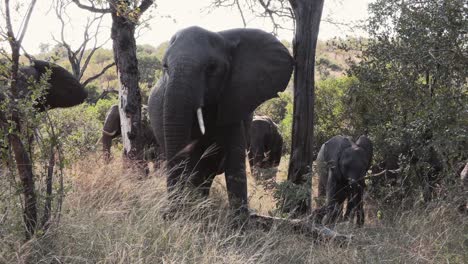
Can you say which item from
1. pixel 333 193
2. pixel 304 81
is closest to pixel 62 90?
pixel 304 81

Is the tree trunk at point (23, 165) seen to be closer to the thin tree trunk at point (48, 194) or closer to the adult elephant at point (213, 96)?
the thin tree trunk at point (48, 194)

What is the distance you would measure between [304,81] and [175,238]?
3257 millimetres

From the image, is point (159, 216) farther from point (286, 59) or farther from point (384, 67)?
point (384, 67)

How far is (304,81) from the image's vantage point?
732 cm

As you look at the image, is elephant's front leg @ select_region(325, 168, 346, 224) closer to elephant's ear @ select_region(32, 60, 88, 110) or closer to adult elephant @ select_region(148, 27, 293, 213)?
adult elephant @ select_region(148, 27, 293, 213)

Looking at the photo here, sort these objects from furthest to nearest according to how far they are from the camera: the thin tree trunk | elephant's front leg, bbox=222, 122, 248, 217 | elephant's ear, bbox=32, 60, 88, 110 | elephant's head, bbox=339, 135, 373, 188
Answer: elephant's ear, bbox=32, 60, 88, 110 < elephant's head, bbox=339, 135, 373, 188 < elephant's front leg, bbox=222, 122, 248, 217 < the thin tree trunk

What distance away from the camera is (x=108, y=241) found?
4355 millimetres

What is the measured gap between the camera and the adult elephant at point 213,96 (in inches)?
234

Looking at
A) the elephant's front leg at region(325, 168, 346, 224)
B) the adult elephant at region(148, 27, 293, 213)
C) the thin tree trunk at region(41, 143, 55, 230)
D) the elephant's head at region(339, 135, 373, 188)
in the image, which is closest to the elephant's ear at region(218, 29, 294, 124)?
the adult elephant at region(148, 27, 293, 213)

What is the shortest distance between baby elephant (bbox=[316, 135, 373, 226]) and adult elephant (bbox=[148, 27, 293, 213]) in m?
1.42

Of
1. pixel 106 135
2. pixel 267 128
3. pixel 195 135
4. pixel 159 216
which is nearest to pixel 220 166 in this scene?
pixel 195 135

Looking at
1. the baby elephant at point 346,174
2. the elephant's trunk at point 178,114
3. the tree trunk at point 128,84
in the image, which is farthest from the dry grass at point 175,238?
the tree trunk at point 128,84

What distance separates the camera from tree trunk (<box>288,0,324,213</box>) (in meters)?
7.24

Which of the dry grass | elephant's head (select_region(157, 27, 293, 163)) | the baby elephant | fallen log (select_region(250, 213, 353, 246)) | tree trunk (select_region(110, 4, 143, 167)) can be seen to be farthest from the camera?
tree trunk (select_region(110, 4, 143, 167))
